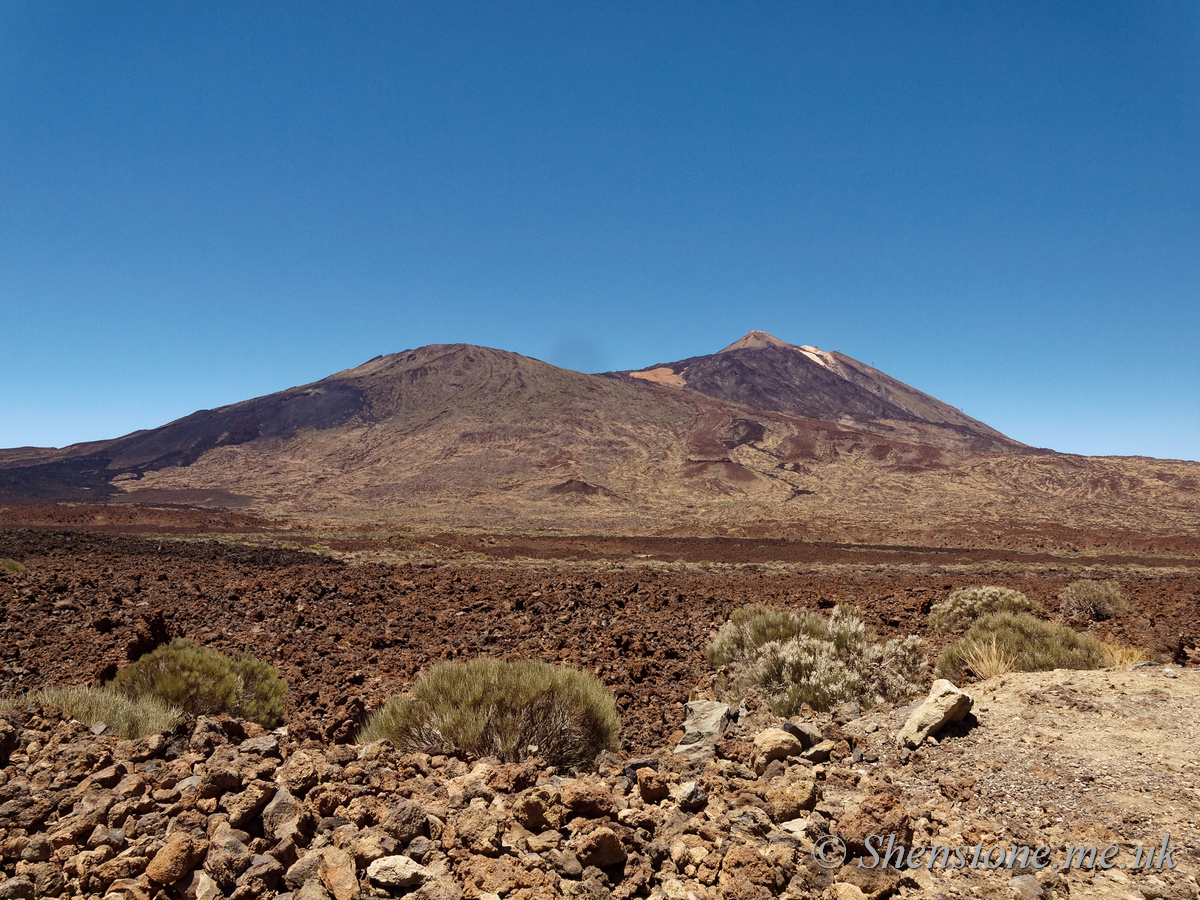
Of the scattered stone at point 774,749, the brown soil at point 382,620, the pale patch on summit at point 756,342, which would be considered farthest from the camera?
the pale patch on summit at point 756,342

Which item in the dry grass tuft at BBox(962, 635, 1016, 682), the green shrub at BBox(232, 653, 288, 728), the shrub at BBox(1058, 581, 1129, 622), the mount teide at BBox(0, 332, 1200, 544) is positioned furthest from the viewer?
the mount teide at BBox(0, 332, 1200, 544)

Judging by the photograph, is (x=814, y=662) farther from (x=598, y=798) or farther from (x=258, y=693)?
(x=258, y=693)

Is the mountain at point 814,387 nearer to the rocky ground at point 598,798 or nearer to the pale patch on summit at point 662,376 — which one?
the pale patch on summit at point 662,376

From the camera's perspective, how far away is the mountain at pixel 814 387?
129 m

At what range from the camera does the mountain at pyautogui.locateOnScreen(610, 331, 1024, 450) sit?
129000 millimetres

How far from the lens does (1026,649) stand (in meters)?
6.99

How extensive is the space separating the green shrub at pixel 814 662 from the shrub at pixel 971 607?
96.7 inches

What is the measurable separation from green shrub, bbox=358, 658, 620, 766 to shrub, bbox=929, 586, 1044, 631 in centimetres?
709

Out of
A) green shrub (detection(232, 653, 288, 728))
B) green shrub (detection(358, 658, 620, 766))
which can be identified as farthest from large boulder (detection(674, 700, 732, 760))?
green shrub (detection(232, 653, 288, 728))

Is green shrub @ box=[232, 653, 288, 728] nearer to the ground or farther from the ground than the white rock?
nearer to the ground

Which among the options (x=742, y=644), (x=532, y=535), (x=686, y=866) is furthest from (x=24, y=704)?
(x=532, y=535)

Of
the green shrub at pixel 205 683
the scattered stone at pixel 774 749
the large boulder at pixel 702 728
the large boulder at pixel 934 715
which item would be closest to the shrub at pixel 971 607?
the large boulder at pixel 934 715

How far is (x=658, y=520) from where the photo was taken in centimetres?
5362

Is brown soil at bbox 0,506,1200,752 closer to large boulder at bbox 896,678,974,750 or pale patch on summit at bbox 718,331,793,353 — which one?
large boulder at bbox 896,678,974,750
